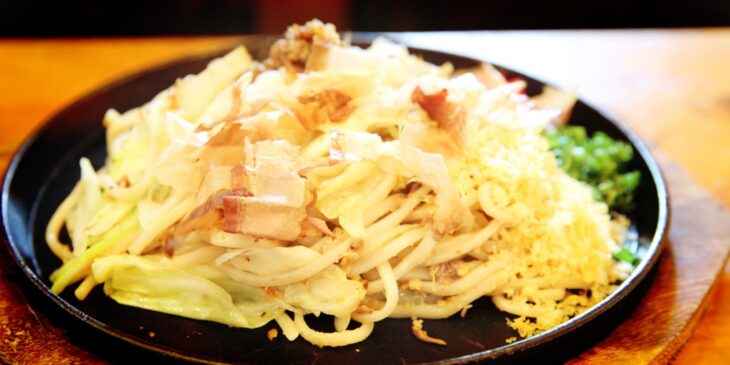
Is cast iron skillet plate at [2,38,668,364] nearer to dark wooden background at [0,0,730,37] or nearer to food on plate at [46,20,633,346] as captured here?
food on plate at [46,20,633,346]

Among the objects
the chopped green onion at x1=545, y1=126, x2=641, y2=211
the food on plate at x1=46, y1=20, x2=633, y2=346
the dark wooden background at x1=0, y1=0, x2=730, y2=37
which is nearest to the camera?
the food on plate at x1=46, y1=20, x2=633, y2=346

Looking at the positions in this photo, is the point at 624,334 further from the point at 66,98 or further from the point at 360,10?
the point at 360,10

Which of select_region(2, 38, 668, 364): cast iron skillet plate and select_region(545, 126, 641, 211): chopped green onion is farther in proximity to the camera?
select_region(545, 126, 641, 211): chopped green onion

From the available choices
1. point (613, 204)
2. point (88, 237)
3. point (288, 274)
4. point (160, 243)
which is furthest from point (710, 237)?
point (88, 237)

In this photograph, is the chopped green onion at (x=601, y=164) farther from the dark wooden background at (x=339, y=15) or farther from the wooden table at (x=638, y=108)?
the dark wooden background at (x=339, y=15)

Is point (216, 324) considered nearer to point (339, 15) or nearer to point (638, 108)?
point (638, 108)

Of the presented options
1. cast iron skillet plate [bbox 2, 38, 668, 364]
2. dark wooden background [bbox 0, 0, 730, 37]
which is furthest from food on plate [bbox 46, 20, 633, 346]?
dark wooden background [bbox 0, 0, 730, 37]
